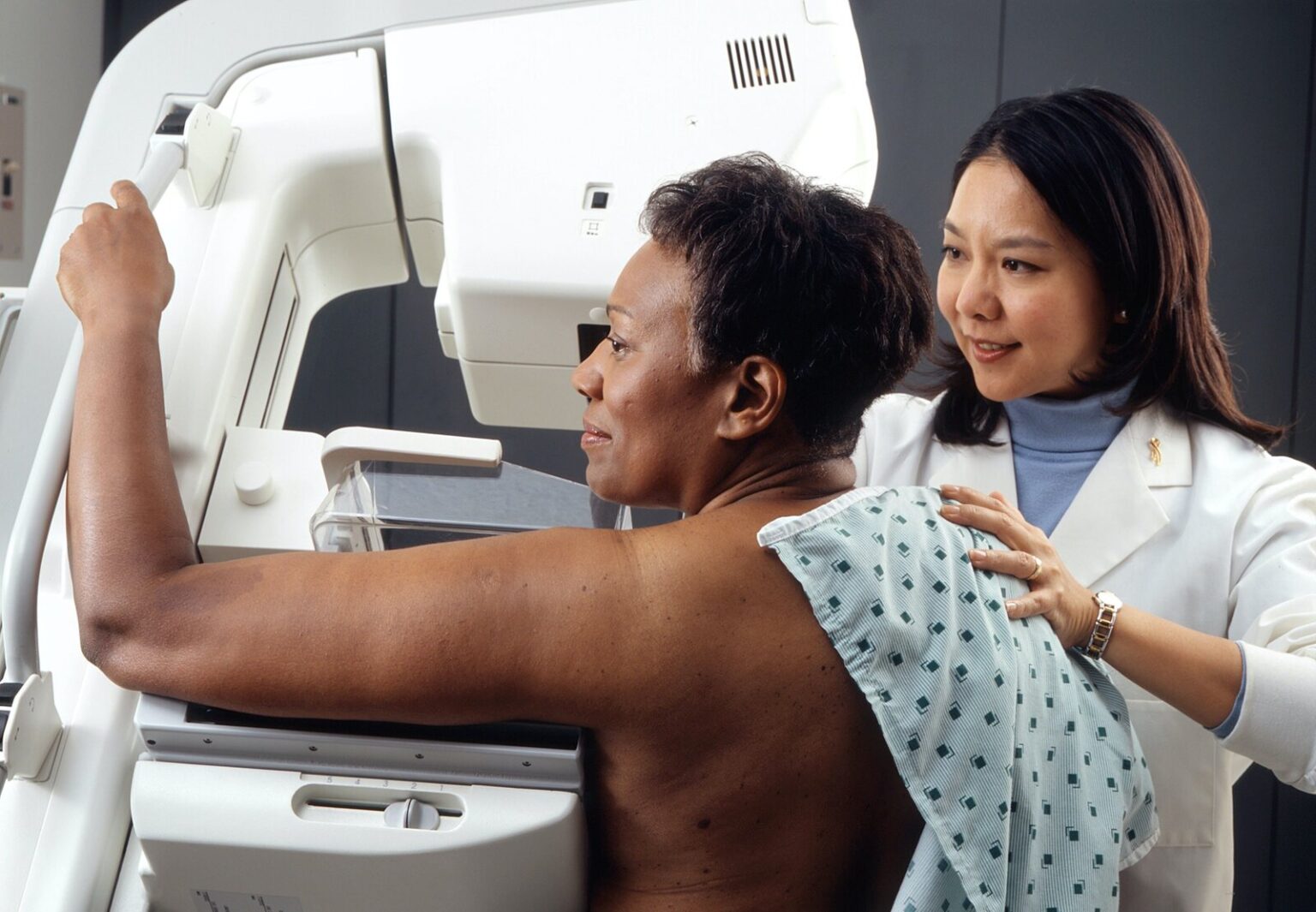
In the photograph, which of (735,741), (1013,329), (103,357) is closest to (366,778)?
(735,741)

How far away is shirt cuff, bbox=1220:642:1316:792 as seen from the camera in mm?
1162

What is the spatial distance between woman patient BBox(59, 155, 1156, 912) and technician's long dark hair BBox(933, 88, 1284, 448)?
0.37 m

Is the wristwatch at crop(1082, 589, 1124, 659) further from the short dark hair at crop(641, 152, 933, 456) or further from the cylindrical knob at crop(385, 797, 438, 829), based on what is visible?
the cylindrical knob at crop(385, 797, 438, 829)

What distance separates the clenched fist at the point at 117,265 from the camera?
115cm

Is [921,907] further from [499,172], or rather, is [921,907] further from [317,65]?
[317,65]

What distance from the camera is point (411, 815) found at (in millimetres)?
985

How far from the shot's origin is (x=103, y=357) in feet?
3.59

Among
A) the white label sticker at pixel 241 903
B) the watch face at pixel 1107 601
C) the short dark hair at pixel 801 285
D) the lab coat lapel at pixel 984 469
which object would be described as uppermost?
the short dark hair at pixel 801 285

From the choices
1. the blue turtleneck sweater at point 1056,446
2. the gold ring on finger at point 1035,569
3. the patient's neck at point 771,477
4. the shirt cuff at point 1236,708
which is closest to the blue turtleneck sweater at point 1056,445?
the blue turtleneck sweater at point 1056,446

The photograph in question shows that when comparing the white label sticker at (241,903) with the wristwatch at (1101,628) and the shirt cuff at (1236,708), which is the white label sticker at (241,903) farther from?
the shirt cuff at (1236,708)

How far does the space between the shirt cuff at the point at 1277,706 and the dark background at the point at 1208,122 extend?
4.92 ft

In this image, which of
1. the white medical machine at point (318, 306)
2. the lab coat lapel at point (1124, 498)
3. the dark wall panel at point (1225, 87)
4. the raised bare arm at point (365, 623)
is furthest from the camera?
the dark wall panel at point (1225, 87)

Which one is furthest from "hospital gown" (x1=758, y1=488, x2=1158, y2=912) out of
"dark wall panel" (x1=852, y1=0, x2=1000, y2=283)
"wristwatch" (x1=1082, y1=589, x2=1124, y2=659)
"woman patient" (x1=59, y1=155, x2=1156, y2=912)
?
"dark wall panel" (x1=852, y1=0, x2=1000, y2=283)

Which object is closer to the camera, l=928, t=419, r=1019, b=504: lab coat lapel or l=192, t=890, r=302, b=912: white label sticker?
l=192, t=890, r=302, b=912: white label sticker
